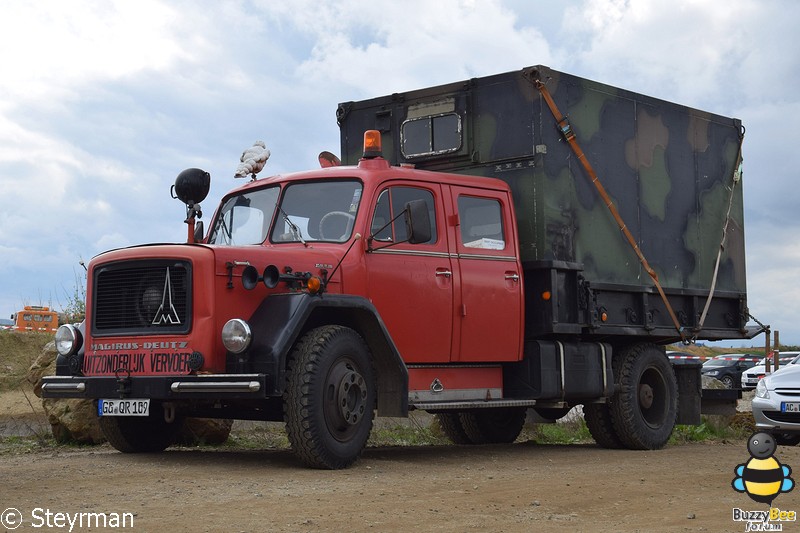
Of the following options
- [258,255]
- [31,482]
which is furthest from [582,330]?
[31,482]

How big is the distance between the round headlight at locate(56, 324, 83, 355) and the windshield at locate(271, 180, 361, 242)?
1918 mm

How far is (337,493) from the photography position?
7.19m

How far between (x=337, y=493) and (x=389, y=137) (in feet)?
18.9

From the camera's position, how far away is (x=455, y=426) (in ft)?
43.9

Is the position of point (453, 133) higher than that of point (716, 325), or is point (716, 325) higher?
point (453, 133)

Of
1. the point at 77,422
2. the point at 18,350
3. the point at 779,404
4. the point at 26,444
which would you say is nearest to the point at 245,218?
the point at 77,422

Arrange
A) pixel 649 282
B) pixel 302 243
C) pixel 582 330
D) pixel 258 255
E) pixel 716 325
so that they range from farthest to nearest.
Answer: pixel 716 325
pixel 649 282
pixel 582 330
pixel 302 243
pixel 258 255

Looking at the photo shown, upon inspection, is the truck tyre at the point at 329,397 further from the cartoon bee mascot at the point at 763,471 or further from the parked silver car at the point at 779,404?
the parked silver car at the point at 779,404

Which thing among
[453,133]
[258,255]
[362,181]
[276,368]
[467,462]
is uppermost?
[453,133]

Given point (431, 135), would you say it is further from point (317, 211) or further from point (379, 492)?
point (379, 492)

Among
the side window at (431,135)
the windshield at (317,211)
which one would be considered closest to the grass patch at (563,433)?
the side window at (431,135)

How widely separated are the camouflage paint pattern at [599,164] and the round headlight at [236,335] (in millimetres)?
3835

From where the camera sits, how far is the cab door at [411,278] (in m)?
9.59

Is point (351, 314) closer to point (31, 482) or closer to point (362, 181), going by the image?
point (362, 181)
